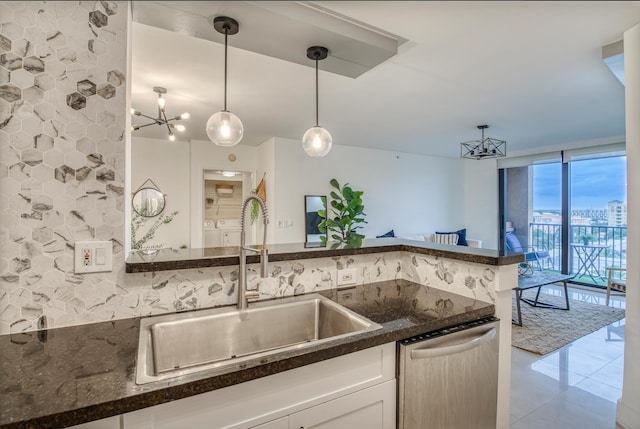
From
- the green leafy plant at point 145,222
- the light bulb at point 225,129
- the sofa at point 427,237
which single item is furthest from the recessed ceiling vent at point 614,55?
the green leafy plant at point 145,222

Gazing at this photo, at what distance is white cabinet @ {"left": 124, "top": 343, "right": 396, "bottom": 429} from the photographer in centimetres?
81

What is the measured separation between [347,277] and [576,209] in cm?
578

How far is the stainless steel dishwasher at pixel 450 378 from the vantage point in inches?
44.8

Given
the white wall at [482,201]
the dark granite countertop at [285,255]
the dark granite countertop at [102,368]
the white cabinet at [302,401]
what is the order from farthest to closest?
the white wall at [482,201]
the dark granite countertop at [285,255]
the white cabinet at [302,401]
the dark granite countertop at [102,368]

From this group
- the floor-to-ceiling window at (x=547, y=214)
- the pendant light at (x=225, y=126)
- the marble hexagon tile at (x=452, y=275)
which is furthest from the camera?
the floor-to-ceiling window at (x=547, y=214)

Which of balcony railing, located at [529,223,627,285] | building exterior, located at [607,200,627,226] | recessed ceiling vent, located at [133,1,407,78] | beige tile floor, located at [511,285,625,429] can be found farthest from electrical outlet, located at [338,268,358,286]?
building exterior, located at [607,200,627,226]

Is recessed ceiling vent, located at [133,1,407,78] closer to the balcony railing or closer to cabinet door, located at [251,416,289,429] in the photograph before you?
cabinet door, located at [251,416,289,429]

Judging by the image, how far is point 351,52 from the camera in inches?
72.7

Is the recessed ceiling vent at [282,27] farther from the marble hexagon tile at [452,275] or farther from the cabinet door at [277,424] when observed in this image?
the cabinet door at [277,424]

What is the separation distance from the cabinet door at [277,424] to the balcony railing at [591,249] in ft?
20.8

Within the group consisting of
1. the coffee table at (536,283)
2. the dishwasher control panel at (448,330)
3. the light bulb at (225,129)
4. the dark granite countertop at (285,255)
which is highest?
the light bulb at (225,129)

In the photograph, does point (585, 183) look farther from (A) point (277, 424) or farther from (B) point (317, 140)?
(A) point (277, 424)

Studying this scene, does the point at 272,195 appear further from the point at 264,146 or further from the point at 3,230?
the point at 3,230

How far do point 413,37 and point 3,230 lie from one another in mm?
2262
